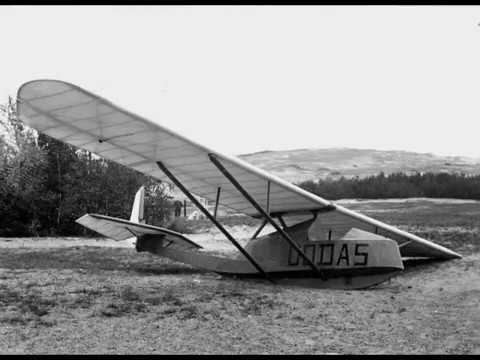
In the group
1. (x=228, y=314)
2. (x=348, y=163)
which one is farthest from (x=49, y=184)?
(x=348, y=163)

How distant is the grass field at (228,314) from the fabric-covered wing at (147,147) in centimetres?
169

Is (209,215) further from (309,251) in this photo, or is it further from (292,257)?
(309,251)

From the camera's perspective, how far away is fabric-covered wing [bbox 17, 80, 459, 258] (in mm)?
7457

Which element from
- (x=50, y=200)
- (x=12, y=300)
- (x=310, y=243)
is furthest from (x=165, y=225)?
(x=12, y=300)

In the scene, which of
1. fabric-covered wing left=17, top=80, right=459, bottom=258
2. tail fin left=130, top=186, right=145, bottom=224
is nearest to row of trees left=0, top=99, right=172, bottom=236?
tail fin left=130, top=186, right=145, bottom=224

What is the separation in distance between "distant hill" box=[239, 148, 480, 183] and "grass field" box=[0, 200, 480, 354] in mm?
44973

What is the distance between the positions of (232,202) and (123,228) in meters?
2.95

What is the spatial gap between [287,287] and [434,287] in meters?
2.78

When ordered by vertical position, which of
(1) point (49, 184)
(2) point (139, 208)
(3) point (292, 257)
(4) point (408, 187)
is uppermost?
(4) point (408, 187)

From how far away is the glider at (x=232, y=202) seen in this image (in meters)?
7.89

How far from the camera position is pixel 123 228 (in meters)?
13.0

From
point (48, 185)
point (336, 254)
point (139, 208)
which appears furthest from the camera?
point (48, 185)

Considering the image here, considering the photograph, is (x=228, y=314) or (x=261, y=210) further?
(x=261, y=210)

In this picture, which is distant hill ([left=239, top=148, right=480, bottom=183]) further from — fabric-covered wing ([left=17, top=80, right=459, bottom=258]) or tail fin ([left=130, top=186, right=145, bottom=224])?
fabric-covered wing ([left=17, top=80, right=459, bottom=258])
